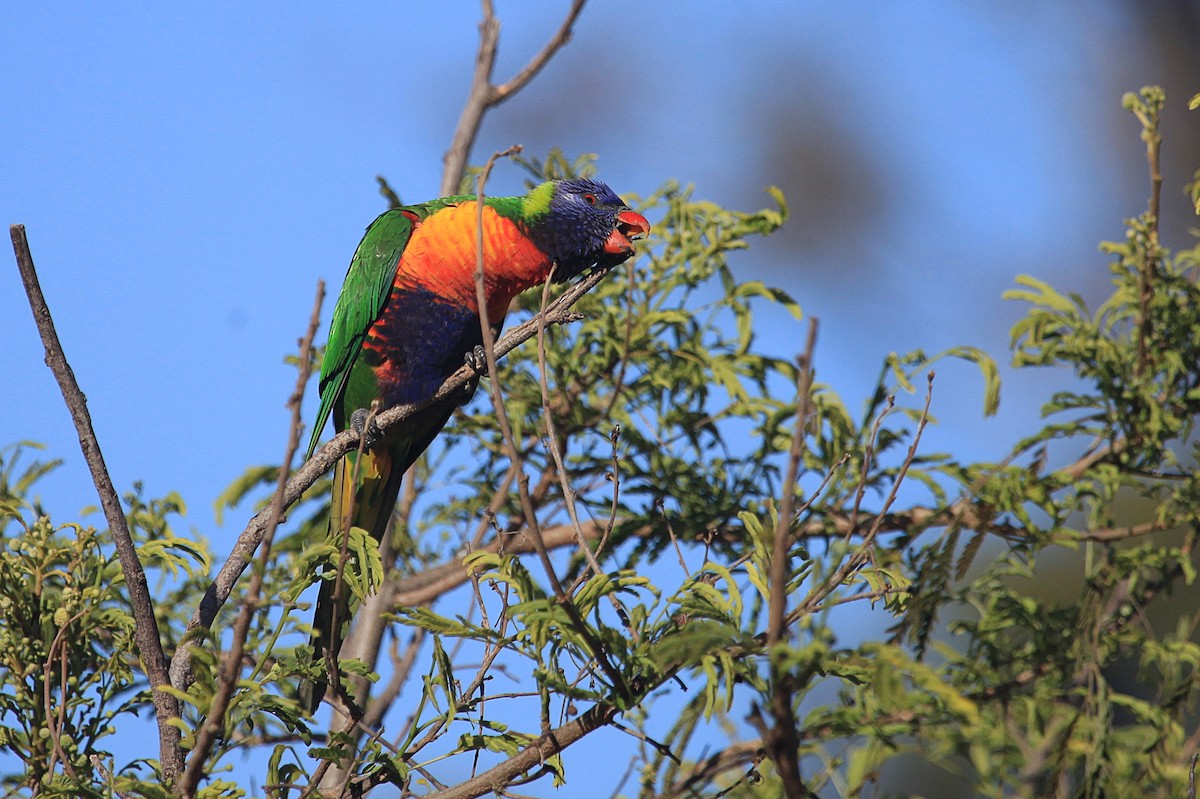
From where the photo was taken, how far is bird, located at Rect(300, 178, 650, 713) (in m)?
2.44

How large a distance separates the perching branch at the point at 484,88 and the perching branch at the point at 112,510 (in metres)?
1.40

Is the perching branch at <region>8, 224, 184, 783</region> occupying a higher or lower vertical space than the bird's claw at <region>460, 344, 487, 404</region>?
lower

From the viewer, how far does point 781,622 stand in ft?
2.92

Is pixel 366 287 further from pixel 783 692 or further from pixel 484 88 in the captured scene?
pixel 783 692

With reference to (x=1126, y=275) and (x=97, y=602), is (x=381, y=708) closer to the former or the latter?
(x=97, y=602)

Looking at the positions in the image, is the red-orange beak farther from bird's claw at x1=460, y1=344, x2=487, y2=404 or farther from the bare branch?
the bare branch

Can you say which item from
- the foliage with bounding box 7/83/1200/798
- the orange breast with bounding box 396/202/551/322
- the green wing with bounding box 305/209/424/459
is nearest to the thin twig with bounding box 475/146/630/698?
the foliage with bounding box 7/83/1200/798

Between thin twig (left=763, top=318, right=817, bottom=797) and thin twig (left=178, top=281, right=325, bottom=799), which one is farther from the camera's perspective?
thin twig (left=178, top=281, right=325, bottom=799)

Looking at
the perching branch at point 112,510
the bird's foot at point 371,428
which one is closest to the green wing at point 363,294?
the bird's foot at point 371,428

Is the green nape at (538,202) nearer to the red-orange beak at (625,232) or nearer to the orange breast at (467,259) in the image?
the orange breast at (467,259)

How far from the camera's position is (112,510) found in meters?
1.42

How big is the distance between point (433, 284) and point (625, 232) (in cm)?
45

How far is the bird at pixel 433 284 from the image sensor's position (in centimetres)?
244

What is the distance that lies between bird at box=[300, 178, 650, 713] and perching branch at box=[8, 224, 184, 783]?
95 centimetres
